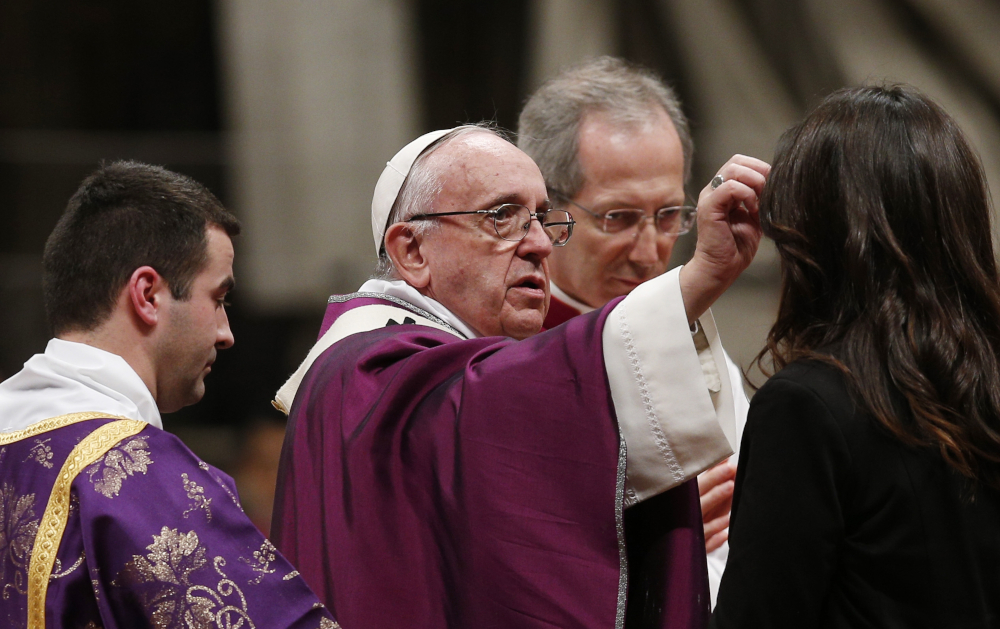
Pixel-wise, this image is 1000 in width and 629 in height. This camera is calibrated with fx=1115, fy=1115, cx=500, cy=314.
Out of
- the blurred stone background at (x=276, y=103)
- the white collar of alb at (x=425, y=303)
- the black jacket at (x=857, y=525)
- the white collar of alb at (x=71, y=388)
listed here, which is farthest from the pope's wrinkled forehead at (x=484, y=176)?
the blurred stone background at (x=276, y=103)

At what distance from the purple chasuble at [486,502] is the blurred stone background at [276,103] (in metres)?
4.78

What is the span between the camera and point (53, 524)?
6.56 feet

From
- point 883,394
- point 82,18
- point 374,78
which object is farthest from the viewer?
point 82,18

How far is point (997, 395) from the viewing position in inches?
61.2

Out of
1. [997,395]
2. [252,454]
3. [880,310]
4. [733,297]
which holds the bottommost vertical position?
[252,454]

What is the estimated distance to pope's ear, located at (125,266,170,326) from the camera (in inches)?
91.6

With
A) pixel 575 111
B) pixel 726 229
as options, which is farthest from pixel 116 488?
pixel 575 111

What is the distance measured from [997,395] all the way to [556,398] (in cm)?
70

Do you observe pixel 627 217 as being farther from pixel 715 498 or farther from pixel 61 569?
pixel 61 569

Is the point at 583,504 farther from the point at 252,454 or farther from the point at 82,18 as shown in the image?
the point at 82,18

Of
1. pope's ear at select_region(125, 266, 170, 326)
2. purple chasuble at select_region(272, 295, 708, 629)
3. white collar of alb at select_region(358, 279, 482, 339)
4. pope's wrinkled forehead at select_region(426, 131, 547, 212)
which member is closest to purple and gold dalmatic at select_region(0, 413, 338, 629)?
purple chasuble at select_region(272, 295, 708, 629)

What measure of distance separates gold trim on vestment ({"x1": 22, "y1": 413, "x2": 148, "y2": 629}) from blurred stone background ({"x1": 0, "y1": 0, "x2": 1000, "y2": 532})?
4757 mm

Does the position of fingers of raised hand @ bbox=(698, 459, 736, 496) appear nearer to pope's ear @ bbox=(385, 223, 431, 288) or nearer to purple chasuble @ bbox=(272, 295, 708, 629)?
purple chasuble @ bbox=(272, 295, 708, 629)

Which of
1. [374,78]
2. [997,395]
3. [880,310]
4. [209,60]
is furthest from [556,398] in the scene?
[209,60]
